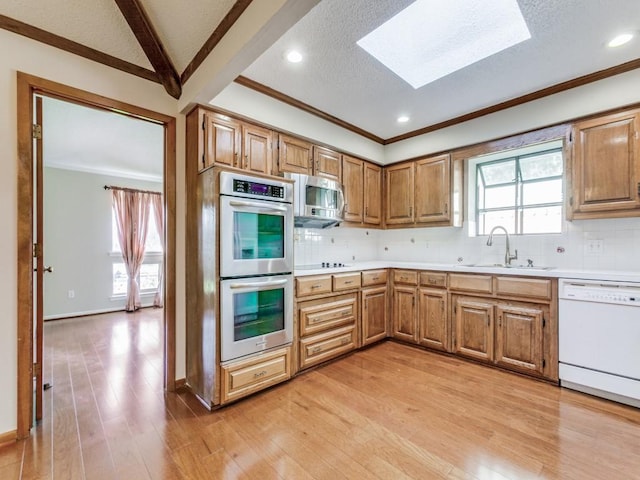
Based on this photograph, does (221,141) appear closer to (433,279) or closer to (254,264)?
(254,264)

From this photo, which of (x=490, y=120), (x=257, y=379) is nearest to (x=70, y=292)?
(x=257, y=379)

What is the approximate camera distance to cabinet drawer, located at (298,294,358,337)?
2688mm

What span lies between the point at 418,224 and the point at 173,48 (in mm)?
3057

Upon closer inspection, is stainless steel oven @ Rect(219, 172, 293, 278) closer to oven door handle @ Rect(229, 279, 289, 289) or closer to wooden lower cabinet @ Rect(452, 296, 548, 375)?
oven door handle @ Rect(229, 279, 289, 289)

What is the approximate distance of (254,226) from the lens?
2332 millimetres

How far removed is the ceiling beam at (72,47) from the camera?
178 centimetres

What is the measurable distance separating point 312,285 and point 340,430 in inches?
46.6

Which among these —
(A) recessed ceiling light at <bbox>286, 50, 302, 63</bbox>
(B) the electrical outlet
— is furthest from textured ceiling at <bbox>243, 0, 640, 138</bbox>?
(B) the electrical outlet

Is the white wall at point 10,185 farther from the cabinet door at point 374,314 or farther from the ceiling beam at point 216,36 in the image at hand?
the cabinet door at point 374,314

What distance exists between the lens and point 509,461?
1.59 metres

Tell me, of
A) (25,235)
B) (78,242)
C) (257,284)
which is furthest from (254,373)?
(78,242)

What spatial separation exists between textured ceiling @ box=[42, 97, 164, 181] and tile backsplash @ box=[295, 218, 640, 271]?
7.31ft

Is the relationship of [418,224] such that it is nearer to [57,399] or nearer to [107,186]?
[57,399]

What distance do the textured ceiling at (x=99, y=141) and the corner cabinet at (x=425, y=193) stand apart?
9.23 feet
